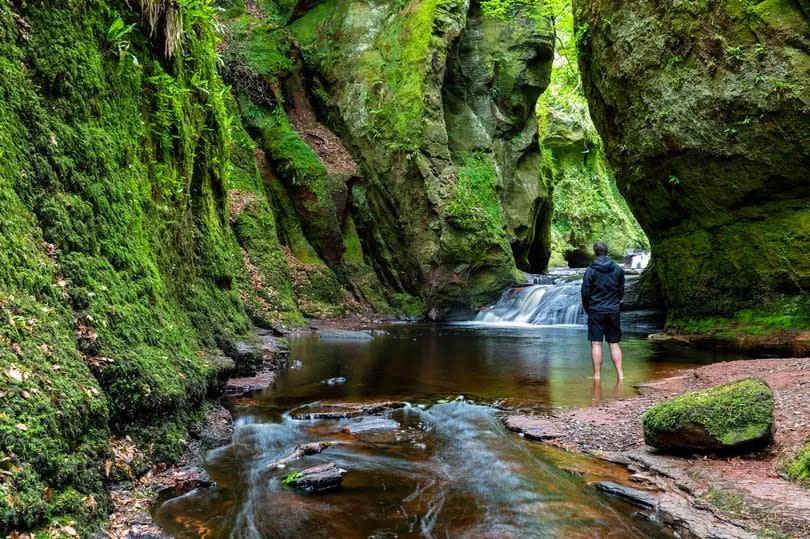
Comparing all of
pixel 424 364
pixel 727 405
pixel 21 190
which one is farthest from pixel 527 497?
pixel 424 364

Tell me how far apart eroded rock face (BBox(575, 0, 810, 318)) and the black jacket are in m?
5.61

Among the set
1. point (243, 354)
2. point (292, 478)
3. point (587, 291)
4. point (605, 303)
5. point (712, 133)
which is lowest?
point (292, 478)

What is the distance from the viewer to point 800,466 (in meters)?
4.19

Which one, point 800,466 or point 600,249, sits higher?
point 600,249

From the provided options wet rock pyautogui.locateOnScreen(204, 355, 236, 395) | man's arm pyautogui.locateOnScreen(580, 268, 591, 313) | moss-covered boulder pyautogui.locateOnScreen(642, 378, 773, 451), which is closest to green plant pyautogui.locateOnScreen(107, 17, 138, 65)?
wet rock pyautogui.locateOnScreen(204, 355, 236, 395)

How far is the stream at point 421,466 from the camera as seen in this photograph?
400 centimetres

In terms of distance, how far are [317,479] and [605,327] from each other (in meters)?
5.64

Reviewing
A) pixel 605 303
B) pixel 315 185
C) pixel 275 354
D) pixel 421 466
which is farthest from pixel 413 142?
pixel 421 466

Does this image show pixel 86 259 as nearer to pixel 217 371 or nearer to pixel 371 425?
pixel 217 371

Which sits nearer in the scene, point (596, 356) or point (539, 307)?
point (596, 356)

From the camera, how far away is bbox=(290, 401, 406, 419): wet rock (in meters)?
6.80

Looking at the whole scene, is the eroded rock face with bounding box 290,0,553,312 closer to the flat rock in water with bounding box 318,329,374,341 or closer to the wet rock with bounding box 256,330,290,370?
the flat rock in water with bounding box 318,329,374,341

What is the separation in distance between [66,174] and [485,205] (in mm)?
17201

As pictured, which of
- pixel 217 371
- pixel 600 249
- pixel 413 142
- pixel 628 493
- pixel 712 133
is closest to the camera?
pixel 628 493
